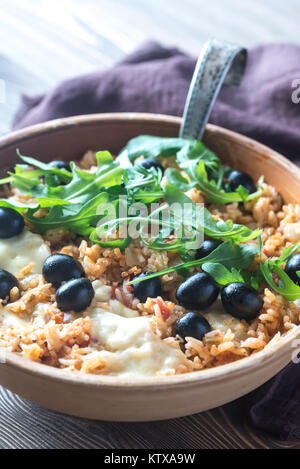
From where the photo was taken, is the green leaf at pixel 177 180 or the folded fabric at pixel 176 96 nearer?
the green leaf at pixel 177 180

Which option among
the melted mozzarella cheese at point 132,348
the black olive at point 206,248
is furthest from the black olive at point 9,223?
the black olive at point 206,248

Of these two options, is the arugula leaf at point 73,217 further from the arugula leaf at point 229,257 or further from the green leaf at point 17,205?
the arugula leaf at point 229,257

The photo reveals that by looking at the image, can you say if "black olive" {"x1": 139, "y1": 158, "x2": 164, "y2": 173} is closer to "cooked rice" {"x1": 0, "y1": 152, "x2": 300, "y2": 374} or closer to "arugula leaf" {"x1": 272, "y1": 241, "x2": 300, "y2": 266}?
"cooked rice" {"x1": 0, "y1": 152, "x2": 300, "y2": 374}

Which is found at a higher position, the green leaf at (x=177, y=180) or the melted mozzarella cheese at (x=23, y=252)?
the green leaf at (x=177, y=180)

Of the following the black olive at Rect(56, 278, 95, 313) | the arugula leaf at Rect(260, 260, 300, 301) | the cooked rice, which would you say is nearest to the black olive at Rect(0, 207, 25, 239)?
the cooked rice

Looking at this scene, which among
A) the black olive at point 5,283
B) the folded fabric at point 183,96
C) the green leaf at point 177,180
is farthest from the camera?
the folded fabric at point 183,96

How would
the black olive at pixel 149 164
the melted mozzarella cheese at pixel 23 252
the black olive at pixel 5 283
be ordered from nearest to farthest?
1. the black olive at pixel 5 283
2. the melted mozzarella cheese at pixel 23 252
3. the black olive at pixel 149 164
